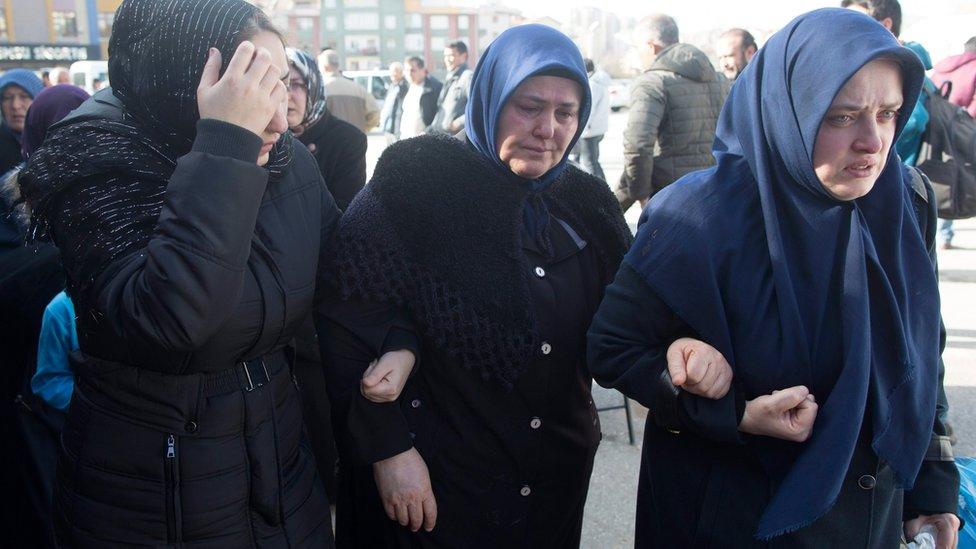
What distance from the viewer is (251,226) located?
1353mm

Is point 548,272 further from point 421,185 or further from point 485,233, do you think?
point 421,185

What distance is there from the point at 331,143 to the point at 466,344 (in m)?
2.27

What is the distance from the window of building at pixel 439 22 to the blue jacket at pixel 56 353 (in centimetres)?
6544

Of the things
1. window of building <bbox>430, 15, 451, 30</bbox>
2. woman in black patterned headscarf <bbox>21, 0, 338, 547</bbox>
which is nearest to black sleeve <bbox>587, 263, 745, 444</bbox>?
woman in black patterned headscarf <bbox>21, 0, 338, 547</bbox>

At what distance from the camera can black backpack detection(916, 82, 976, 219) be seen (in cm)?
393

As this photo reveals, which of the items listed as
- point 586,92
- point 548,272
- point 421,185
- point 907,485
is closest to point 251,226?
point 421,185

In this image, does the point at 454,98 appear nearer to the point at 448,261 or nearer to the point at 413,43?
the point at 448,261

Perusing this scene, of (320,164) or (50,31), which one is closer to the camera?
(320,164)

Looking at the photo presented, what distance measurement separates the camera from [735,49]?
18.5 feet

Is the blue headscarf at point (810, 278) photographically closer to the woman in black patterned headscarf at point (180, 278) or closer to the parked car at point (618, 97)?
the woman in black patterned headscarf at point (180, 278)

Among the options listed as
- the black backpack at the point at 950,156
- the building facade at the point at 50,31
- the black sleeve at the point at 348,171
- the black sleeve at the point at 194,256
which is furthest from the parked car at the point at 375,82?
the black sleeve at the point at 194,256

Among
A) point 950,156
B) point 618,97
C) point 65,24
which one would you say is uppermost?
point 65,24

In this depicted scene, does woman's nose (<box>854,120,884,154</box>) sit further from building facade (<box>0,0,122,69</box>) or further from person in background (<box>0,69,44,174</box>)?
building facade (<box>0,0,122,69</box>)

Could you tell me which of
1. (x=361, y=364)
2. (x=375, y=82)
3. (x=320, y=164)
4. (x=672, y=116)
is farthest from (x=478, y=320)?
(x=375, y=82)
